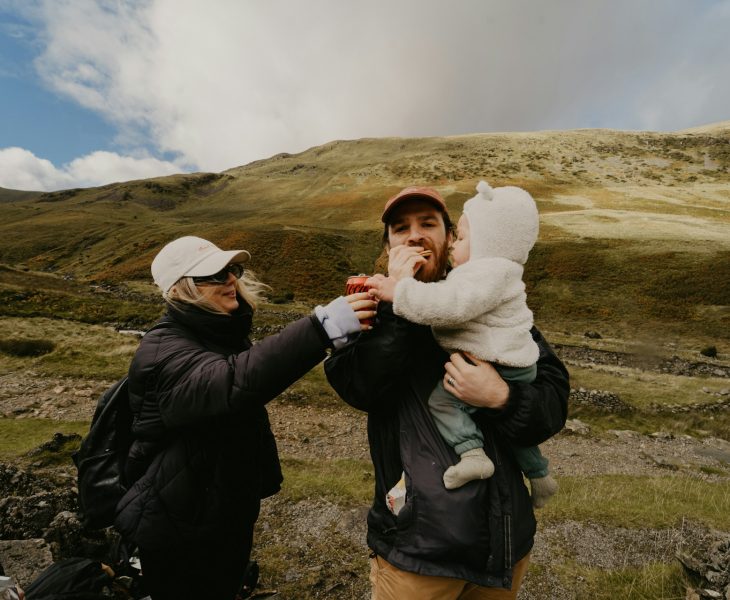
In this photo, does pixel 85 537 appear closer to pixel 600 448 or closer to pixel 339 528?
pixel 339 528

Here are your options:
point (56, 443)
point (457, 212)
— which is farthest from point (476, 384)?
point (457, 212)

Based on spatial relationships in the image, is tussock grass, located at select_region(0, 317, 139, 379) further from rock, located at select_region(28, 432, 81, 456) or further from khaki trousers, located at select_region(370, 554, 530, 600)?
khaki trousers, located at select_region(370, 554, 530, 600)

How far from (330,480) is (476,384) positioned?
24.7 ft

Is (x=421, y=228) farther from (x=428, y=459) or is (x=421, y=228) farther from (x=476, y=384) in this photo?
(x=428, y=459)

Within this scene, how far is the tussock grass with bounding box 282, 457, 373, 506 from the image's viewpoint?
7.70 metres

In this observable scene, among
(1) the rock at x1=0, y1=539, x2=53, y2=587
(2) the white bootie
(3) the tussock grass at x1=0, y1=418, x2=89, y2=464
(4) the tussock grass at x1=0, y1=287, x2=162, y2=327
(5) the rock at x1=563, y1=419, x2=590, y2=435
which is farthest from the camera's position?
(4) the tussock grass at x1=0, y1=287, x2=162, y2=327

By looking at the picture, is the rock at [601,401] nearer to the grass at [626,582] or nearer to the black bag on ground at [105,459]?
the grass at [626,582]

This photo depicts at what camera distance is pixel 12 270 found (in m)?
34.7

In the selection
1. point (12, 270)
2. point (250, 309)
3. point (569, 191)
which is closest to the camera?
point (250, 309)

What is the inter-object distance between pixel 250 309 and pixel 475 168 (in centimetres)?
11923

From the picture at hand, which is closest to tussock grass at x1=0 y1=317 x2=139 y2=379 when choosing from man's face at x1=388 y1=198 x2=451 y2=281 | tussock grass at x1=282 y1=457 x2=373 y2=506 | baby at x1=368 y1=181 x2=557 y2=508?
tussock grass at x1=282 y1=457 x2=373 y2=506

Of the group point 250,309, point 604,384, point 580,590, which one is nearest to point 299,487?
point 580,590

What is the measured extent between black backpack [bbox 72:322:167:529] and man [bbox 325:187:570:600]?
177cm

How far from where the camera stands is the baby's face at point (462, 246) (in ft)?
7.95
